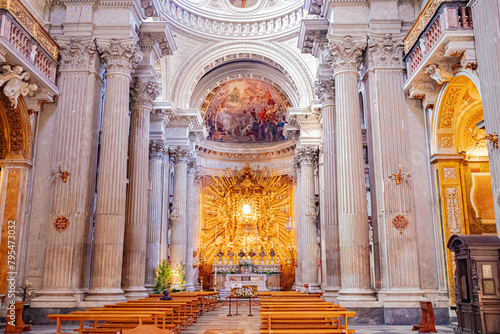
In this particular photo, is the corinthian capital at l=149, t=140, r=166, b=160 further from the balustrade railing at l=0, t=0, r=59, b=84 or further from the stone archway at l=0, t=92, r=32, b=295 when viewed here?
the stone archway at l=0, t=92, r=32, b=295

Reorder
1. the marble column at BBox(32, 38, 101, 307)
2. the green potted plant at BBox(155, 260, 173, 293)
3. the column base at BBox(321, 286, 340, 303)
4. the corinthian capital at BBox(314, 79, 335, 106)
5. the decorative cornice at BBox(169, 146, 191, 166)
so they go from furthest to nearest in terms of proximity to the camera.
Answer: the decorative cornice at BBox(169, 146, 191, 166) → the green potted plant at BBox(155, 260, 173, 293) → the corinthian capital at BBox(314, 79, 335, 106) → the column base at BBox(321, 286, 340, 303) → the marble column at BBox(32, 38, 101, 307)

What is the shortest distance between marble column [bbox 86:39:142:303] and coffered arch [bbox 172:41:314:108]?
Answer: 34.0 ft

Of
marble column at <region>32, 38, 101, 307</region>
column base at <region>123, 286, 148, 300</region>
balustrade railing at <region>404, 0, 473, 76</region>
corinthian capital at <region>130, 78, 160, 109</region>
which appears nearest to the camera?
balustrade railing at <region>404, 0, 473, 76</region>

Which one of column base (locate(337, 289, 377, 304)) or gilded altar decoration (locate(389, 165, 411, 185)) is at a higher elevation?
gilded altar decoration (locate(389, 165, 411, 185))

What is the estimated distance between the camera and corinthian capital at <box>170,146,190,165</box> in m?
22.7

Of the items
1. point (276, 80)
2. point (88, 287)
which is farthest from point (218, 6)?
point (88, 287)

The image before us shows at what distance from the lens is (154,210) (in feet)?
63.9

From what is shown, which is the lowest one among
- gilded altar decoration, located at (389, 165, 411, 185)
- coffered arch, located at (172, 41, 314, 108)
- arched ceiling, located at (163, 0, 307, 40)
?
gilded altar decoration, located at (389, 165, 411, 185)

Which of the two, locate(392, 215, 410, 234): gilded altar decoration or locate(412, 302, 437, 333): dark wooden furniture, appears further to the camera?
locate(392, 215, 410, 234): gilded altar decoration

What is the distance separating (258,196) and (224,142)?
4288mm

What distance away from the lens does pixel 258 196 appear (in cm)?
3092

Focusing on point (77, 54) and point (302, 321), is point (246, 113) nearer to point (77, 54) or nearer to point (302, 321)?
point (77, 54)

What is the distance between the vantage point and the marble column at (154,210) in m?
18.0

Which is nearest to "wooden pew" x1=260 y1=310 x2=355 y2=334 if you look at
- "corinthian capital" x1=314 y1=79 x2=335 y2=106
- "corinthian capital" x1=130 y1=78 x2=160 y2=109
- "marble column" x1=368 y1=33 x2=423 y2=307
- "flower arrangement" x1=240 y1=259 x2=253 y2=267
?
"marble column" x1=368 y1=33 x2=423 y2=307
